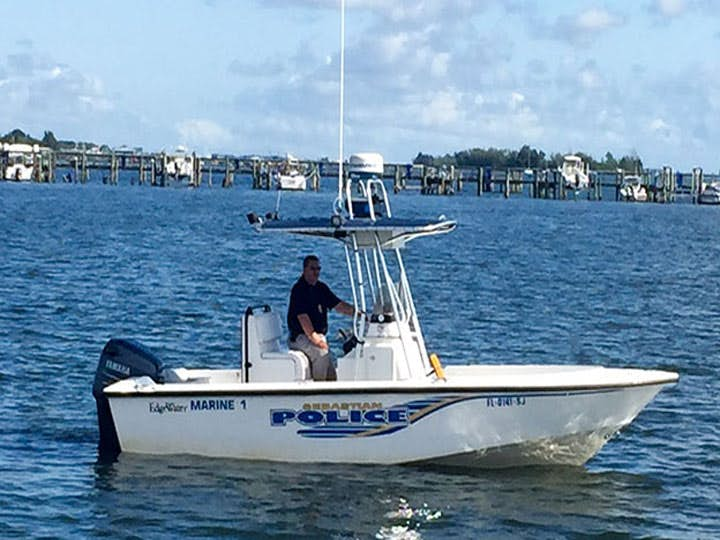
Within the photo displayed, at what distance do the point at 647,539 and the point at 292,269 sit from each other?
29.7 metres

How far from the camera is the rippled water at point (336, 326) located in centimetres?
1463

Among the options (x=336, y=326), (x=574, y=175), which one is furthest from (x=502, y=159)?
(x=336, y=326)

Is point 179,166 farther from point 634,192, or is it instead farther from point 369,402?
point 369,402

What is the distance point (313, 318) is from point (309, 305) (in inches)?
5.4

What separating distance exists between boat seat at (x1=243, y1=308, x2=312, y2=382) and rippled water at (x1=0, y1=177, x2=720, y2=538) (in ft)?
2.97

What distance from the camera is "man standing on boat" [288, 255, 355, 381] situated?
16.1 meters

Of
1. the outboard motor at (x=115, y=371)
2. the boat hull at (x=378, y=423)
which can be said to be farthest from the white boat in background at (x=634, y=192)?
the outboard motor at (x=115, y=371)

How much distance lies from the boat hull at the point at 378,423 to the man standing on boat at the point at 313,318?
0.71 metres

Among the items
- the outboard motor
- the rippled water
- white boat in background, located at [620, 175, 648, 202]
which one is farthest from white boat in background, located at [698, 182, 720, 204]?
the outboard motor

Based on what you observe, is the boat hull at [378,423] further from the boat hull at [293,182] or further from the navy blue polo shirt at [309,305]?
the boat hull at [293,182]

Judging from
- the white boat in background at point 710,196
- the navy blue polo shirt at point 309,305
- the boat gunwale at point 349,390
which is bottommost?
the white boat in background at point 710,196

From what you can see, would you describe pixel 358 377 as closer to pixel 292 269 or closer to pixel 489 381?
pixel 489 381

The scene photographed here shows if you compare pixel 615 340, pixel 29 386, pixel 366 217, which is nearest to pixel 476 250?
pixel 615 340

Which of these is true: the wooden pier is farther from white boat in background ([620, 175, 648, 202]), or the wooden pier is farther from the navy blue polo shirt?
the navy blue polo shirt
